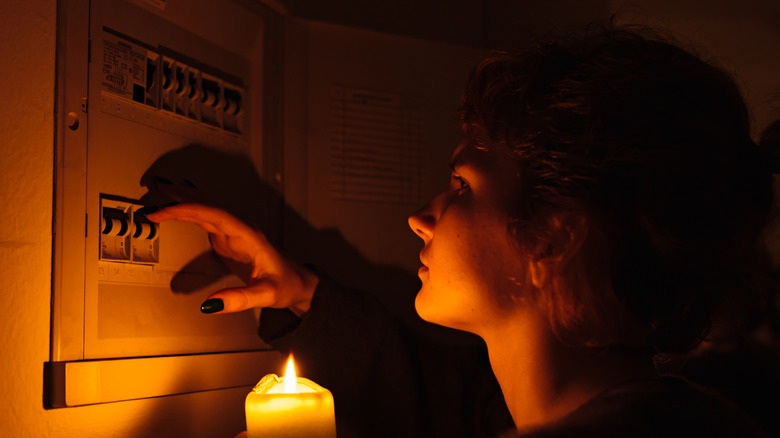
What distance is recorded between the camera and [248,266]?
1084 millimetres

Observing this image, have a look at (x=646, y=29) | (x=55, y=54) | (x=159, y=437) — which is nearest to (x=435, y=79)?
(x=646, y=29)

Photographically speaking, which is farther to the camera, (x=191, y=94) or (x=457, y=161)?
(x=191, y=94)

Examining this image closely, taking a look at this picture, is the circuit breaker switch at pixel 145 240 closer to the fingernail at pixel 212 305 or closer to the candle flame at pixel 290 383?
the fingernail at pixel 212 305

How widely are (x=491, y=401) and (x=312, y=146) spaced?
58cm

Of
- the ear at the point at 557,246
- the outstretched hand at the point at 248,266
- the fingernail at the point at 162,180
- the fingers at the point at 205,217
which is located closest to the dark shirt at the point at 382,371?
the outstretched hand at the point at 248,266

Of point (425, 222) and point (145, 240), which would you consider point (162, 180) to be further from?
point (425, 222)

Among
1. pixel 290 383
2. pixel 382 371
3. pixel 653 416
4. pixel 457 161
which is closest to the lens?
pixel 653 416

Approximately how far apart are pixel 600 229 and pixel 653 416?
0.69ft

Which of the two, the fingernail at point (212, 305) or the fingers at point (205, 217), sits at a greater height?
the fingers at point (205, 217)

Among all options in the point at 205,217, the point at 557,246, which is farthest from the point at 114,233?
the point at 557,246

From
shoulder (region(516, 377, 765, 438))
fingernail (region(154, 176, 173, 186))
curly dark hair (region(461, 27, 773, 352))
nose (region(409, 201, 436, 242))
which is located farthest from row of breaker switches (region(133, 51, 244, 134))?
shoulder (region(516, 377, 765, 438))

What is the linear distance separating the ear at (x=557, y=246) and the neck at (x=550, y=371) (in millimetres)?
75

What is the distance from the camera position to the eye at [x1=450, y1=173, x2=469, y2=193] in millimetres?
899

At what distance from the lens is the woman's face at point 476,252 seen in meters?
0.84
